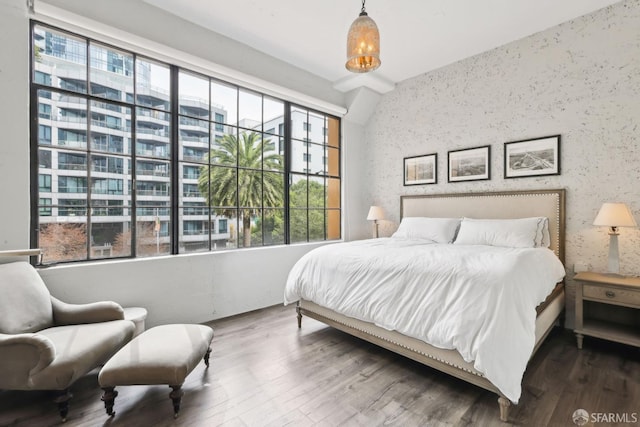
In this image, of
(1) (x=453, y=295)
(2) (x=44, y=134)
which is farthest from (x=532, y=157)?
(2) (x=44, y=134)

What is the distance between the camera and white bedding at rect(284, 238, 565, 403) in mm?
1653

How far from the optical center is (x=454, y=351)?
1847 millimetres

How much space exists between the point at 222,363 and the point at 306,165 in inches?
108

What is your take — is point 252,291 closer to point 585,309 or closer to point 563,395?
point 563,395

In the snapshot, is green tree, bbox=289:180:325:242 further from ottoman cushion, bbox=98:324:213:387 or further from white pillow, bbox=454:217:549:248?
ottoman cushion, bbox=98:324:213:387

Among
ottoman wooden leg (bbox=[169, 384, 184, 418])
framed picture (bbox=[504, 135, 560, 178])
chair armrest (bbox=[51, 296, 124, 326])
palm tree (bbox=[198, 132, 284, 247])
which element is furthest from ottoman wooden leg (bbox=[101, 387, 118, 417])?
framed picture (bbox=[504, 135, 560, 178])

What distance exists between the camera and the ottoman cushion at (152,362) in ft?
5.29

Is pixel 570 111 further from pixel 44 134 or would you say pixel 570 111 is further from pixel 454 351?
pixel 44 134

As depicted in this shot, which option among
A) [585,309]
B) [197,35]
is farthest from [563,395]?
[197,35]

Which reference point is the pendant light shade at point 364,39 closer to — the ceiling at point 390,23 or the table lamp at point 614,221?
the ceiling at point 390,23

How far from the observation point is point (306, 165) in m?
4.23

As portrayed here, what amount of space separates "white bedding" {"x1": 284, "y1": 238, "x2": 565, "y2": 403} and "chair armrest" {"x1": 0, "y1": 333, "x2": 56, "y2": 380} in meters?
1.85

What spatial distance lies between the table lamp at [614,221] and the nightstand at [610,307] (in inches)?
5.0

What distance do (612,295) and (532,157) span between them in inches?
60.7
